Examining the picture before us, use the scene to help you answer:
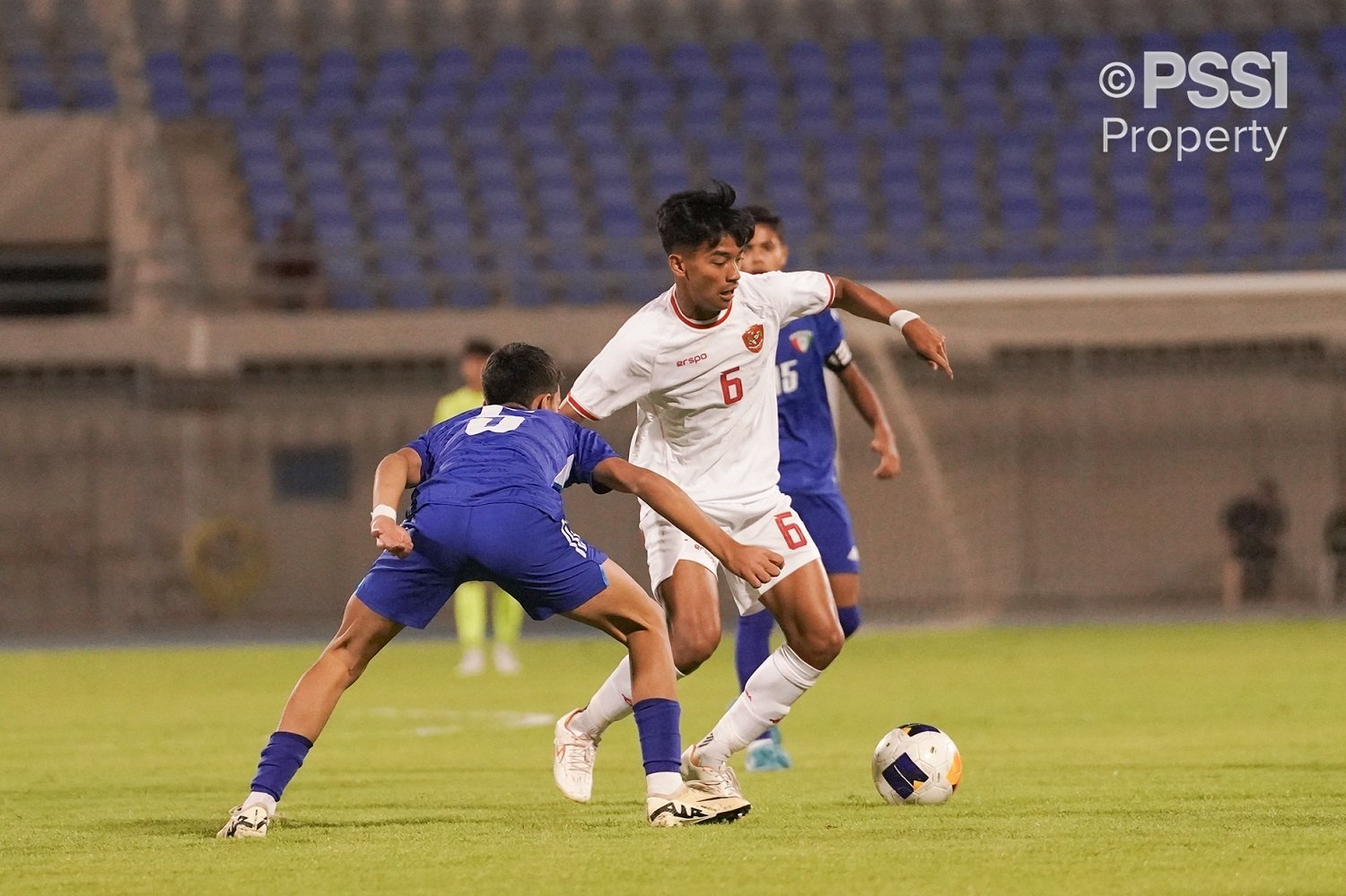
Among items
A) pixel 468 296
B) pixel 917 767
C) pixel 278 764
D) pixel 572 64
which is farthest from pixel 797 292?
pixel 572 64

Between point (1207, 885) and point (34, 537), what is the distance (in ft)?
61.3

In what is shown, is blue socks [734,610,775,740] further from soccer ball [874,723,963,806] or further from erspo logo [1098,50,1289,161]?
erspo logo [1098,50,1289,161]

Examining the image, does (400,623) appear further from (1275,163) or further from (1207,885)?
(1275,163)

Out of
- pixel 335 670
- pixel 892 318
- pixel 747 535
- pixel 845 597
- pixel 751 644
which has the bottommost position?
pixel 751 644

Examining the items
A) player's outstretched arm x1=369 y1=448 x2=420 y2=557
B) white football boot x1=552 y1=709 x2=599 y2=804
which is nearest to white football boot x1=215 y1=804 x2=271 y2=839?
player's outstretched arm x1=369 y1=448 x2=420 y2=557

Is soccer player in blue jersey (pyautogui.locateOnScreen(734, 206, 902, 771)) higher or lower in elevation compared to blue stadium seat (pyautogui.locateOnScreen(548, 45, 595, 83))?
lower

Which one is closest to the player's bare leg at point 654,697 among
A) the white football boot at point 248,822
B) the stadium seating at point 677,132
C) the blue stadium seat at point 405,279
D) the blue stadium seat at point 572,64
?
the white football boot at point 248,822

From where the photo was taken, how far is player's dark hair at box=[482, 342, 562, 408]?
19.9 feet

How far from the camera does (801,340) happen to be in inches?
324

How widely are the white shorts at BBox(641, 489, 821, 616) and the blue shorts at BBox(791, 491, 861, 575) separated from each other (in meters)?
1.26

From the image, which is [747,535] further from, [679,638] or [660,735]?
[660,735]

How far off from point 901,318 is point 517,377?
1526mm

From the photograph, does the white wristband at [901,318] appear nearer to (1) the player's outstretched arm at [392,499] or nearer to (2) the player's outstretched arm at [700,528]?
(2) the player's outstretched arm at [700,528]

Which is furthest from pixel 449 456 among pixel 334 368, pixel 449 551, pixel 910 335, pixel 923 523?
pixel 334 368
